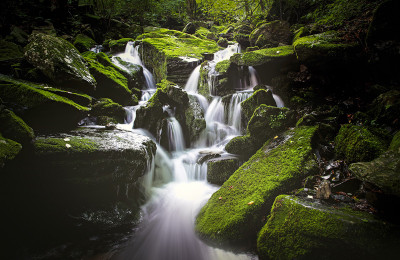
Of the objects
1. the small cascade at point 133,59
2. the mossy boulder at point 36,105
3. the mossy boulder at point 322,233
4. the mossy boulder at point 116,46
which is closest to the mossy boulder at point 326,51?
the mossy boulder at point 322,233

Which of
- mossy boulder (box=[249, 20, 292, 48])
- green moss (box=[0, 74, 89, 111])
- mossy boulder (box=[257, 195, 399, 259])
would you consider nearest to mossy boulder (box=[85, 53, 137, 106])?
green moss (box=[0, 74, 89, 111])

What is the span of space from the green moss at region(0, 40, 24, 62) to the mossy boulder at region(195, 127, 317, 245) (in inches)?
340

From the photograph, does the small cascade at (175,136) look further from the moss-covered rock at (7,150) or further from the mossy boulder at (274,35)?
the mossy boulder at (274,35)

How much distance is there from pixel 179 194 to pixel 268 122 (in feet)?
10.7

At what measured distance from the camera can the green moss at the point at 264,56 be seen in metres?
7.94

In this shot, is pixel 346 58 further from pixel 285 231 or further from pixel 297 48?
pixel 285 231

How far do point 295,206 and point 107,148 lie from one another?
3.78 m

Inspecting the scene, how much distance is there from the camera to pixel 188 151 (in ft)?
23.9

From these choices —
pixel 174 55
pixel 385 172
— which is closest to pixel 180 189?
pixel 385 172

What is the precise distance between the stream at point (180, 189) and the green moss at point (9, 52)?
4.42 meters

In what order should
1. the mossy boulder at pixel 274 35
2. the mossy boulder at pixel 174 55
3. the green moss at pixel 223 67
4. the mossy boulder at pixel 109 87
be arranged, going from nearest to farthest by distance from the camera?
the mossy boulder at pixel 109 87
the green moss at pixel 223 67
the mossy boulder at pixel 274 35
the mossy boulder at pixel 174 55

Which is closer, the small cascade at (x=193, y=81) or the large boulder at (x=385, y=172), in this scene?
the large boulder at (x=385, y=172)

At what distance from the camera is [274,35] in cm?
1095

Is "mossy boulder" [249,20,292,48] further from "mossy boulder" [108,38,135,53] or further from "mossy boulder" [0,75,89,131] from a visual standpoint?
"mossy boulder" [0,75,89,131]
